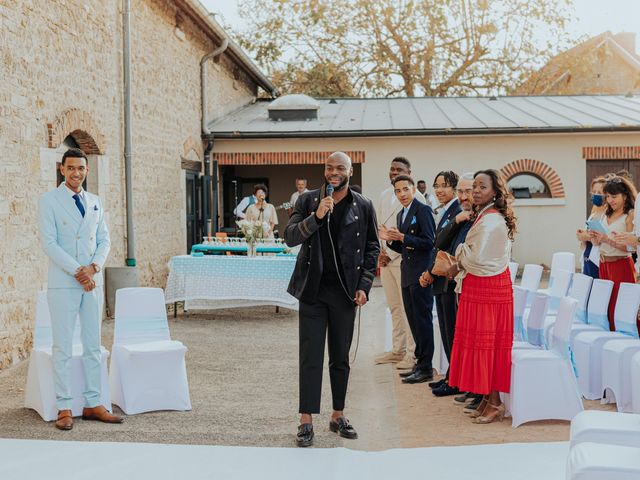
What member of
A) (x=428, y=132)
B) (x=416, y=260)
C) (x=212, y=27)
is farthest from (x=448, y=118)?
(x=416, y=260)

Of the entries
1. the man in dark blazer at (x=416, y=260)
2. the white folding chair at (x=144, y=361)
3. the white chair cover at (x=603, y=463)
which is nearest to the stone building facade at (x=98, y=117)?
the white folding chair at (x=144, y=361)

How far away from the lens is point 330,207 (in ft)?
16.7

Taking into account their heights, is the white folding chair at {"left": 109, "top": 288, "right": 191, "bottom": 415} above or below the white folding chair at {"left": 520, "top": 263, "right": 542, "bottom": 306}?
below

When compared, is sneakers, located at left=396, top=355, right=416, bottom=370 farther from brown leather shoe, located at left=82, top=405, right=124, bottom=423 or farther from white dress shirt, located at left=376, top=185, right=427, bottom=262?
brown leather shoe, located at left=82, top=405, right=124, bottom=423

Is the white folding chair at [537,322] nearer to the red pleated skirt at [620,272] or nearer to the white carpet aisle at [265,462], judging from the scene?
the white carpet aisle at [265,462]

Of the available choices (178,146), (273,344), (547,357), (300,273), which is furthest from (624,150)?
(300,273)

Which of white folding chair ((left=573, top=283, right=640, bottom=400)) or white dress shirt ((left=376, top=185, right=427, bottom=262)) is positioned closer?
white folding chair ((left=573, top=283, right=640, bottom=400))

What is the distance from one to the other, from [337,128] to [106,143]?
7.32 meters

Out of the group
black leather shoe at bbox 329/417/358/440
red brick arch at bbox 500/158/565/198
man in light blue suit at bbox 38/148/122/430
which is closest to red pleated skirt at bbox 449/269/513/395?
black leather shoe at bbox 329/417/358/440

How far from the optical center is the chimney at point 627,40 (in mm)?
36938

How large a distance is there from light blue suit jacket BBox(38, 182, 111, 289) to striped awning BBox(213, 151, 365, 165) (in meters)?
12.1

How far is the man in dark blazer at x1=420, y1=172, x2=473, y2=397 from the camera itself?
646cm

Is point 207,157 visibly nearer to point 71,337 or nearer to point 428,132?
point 428,132

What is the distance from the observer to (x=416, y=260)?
734 centimetres
